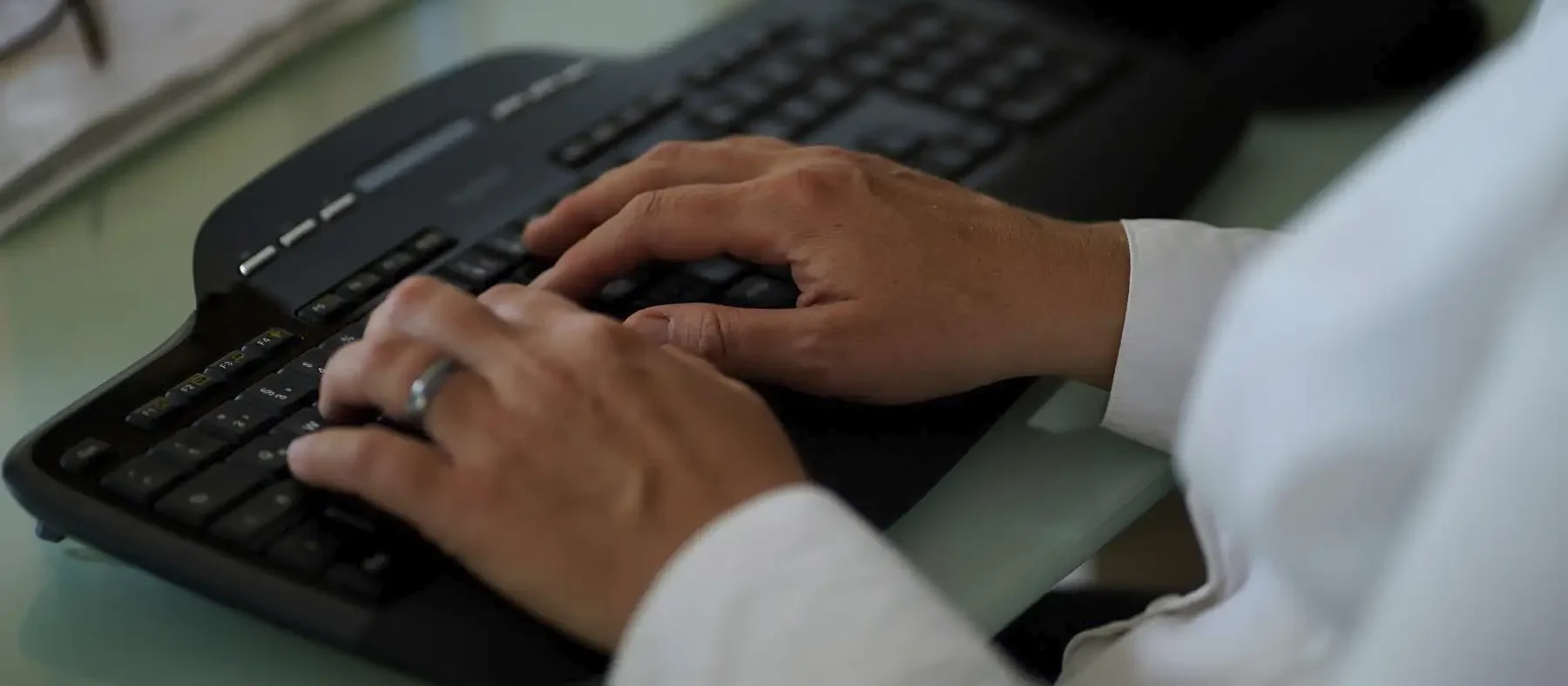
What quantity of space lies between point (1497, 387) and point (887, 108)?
0.35 m

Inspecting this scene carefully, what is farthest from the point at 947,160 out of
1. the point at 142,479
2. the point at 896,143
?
the point at 142,479

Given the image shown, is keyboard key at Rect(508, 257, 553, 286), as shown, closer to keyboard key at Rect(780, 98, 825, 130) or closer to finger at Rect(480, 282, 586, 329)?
finger at Rect(480, 282, 586, 329)

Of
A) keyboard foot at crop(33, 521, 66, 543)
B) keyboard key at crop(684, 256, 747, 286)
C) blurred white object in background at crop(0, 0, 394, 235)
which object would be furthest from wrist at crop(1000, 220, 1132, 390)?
blurred white object in background at crop(0, 0, 394, 235)

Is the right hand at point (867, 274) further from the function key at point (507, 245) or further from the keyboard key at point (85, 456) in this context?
the keyboard key at point (85, 456)

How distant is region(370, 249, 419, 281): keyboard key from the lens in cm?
53

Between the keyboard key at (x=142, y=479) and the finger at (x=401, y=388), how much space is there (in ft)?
0.16

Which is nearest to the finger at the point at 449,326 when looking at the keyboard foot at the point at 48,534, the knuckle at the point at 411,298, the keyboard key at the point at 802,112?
the knuckle at the point at 411,298

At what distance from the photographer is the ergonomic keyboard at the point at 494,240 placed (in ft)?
1.35

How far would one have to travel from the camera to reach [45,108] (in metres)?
0.67

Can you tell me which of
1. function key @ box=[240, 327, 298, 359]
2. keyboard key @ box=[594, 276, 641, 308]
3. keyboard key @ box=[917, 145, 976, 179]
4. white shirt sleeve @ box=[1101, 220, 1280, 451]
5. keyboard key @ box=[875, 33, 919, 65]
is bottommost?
white shirt sleeve @ box=[1101, 220, 1280, 451]

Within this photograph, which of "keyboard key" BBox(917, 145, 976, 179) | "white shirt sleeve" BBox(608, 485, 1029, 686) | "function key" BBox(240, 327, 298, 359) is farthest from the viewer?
"keyboard key" BBox(917, 145, 976, 179)

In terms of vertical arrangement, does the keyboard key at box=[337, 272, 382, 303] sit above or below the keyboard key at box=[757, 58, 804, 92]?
below

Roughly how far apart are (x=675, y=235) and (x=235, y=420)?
0.16m

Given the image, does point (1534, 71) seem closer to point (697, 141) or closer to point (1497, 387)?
point (1497, 387)
